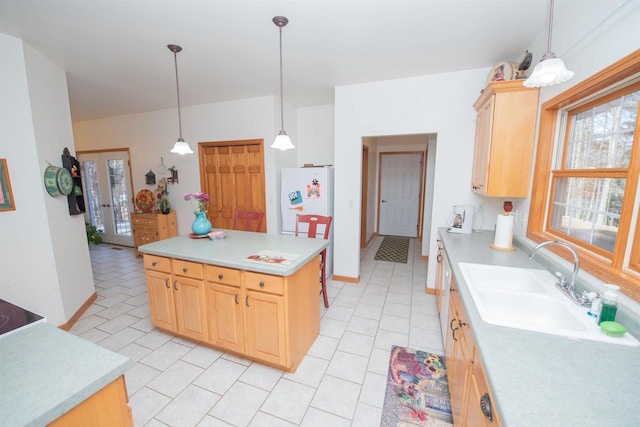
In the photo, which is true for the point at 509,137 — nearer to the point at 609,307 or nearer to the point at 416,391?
the point at 609,307

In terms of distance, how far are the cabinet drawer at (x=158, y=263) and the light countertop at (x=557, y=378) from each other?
2.17m

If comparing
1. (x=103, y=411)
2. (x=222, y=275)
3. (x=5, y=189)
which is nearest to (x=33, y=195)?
(x=5, y=189)

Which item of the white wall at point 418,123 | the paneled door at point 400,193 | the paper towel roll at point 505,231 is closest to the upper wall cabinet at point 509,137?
the paper towel roll at point 505,231

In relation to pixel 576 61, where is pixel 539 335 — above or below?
below

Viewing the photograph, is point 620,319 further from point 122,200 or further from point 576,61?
point 122,200

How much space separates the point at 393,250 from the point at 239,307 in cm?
380

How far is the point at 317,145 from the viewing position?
4.24 metres

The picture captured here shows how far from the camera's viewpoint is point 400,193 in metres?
6.07

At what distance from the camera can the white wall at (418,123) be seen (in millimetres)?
2828

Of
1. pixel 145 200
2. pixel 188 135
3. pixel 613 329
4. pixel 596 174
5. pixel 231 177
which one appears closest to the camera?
pixel 613 329

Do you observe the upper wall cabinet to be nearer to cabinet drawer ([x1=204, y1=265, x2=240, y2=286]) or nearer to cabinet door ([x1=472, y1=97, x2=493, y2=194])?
cabinet door ([x1=472, y1=97, x2=493, y2=194])

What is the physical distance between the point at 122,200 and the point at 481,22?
252 inches

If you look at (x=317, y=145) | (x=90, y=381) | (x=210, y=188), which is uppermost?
(x=317, y=145)

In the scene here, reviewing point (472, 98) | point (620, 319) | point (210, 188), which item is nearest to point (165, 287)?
point (210, 188)
